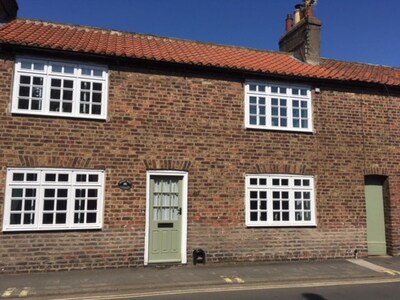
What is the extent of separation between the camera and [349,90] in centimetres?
1235

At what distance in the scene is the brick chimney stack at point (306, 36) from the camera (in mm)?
13938

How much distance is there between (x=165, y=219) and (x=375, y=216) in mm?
6350

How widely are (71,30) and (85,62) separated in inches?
119

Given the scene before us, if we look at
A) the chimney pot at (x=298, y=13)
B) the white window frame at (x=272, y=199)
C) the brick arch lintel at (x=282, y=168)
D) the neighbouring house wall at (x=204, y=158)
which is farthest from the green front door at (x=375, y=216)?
the chimney pot at (x=298, y=13)

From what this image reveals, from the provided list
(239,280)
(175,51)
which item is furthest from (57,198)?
(175,51)

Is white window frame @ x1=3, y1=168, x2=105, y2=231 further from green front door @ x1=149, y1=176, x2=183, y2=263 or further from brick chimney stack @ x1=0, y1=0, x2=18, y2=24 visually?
brick chimney stack @ x1=0, y1=0, x2=18, y2=24

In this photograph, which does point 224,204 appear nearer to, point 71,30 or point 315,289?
point 315,289

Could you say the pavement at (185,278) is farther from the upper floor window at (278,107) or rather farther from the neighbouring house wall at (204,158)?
the upper floor window at (278,107)

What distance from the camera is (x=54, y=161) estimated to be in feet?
31.4

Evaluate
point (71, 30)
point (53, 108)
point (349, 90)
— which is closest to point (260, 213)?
point (349, 90)

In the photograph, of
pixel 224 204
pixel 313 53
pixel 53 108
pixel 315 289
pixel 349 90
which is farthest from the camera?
pixel 313 53

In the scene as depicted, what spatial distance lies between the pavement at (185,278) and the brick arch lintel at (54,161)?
2.42 m

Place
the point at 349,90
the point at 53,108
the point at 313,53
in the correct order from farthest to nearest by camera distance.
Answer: the point at 313,53 → the point at 349,90 → the point at 53,108

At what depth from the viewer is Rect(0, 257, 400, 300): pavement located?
7.72 m
